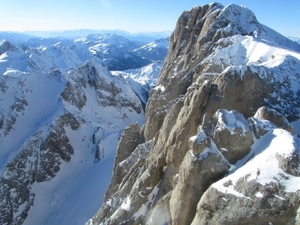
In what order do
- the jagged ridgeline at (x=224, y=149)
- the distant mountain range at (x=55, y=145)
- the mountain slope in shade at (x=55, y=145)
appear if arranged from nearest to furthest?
1. the jagged ridgeline at (x=224, y=149)
2. the distant mountain range at (x=55, y=145)
3. the mountain slope in shade at (x=55, y=145)

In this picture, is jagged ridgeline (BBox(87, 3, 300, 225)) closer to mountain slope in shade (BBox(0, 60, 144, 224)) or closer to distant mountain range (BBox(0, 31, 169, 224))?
distant mountain range (BBox(0, 31, 169, 224))

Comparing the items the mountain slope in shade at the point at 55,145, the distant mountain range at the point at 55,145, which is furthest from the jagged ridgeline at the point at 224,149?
the mountain slope in shade at the point at 55,145

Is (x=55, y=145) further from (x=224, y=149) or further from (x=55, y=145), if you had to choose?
(x=224, y=149)

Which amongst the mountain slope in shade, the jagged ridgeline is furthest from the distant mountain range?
the jagged ridgeline

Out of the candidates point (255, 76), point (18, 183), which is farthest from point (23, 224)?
point (255, 76)

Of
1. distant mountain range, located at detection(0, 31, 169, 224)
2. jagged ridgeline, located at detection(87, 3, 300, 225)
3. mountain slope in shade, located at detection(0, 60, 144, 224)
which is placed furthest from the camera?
mountain slope in shade, located at detection(0, 60, 144, 224)

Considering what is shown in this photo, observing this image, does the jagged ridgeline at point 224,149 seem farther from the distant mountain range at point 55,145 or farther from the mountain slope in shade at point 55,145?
the mountain slope in shade at point 55,145

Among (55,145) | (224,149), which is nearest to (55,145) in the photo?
(55,145)

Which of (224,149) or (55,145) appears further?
(55,145)
